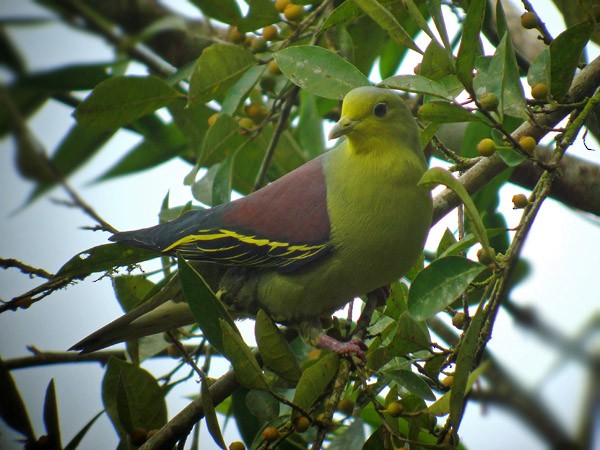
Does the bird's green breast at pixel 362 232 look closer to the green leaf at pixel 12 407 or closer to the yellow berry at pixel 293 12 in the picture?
the yellow berry at pixel 293 12

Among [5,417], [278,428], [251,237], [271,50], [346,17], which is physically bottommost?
[278,428]

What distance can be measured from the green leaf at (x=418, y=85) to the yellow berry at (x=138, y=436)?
154 cm

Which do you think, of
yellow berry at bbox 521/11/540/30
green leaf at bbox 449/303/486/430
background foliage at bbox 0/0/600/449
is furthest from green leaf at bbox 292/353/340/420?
yellow berry at bbox 521/11/540/30

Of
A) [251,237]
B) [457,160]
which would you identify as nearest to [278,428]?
[251,237]

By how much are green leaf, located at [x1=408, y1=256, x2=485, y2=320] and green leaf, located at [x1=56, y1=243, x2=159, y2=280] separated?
1.21 metres

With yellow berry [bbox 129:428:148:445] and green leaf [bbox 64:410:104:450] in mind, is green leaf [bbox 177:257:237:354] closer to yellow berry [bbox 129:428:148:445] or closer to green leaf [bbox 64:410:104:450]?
yellow berry [bbox 129:428:148:445]

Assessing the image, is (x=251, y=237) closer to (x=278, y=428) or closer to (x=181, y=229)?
(x=181, y=229)

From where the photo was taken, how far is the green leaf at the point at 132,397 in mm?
2668

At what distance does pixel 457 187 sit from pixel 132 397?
1.44 meters

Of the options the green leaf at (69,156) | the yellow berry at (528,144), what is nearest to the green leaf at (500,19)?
the yellow berry at (528,144)

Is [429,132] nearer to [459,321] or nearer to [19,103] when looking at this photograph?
[459,321]

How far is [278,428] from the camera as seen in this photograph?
2.59 m

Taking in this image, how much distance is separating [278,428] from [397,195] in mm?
984

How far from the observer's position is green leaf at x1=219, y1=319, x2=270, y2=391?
221 cm
